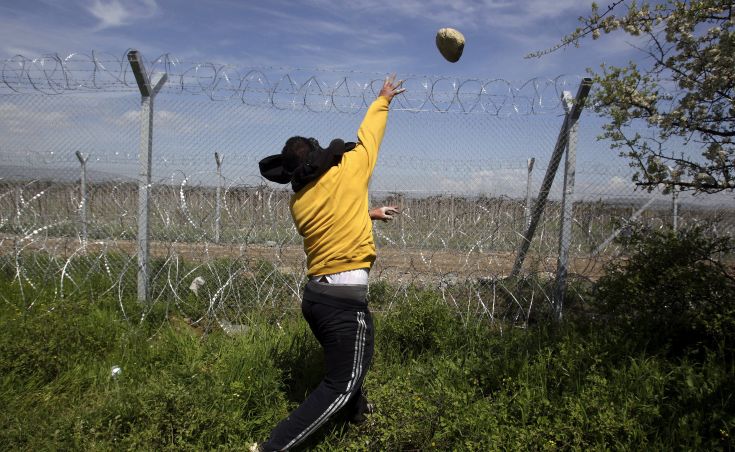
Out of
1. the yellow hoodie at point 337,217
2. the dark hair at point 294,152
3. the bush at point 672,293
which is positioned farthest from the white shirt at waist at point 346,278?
the bush at point 672,293

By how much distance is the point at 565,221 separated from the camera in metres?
4.68

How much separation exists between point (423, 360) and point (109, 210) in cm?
574

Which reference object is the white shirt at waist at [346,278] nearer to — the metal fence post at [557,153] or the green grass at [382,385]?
the green grass at [382,385]

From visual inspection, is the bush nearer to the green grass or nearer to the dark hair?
the green grass

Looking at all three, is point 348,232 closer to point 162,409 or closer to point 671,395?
point 162,409

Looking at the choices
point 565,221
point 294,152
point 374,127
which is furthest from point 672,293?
point 294,152

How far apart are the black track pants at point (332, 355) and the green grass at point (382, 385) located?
294 millimetres

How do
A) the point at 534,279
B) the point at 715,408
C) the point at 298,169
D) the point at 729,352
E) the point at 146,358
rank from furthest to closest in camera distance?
the point at 534,279 < the point at 146,358 < the point at 729,352 < the point at 715,408 < the point at 298,169

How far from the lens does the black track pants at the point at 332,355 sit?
105 inches

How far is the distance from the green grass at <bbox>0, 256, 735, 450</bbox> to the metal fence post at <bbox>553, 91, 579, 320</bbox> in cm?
39

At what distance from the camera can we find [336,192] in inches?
107

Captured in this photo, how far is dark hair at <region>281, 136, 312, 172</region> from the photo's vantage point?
272cm

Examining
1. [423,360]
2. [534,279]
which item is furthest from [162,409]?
[534,279]

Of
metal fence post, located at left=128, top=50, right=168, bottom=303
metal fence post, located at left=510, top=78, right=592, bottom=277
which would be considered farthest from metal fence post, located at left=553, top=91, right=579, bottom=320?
metal fence post, located at left=128, top=50, right=168, bottom=303
